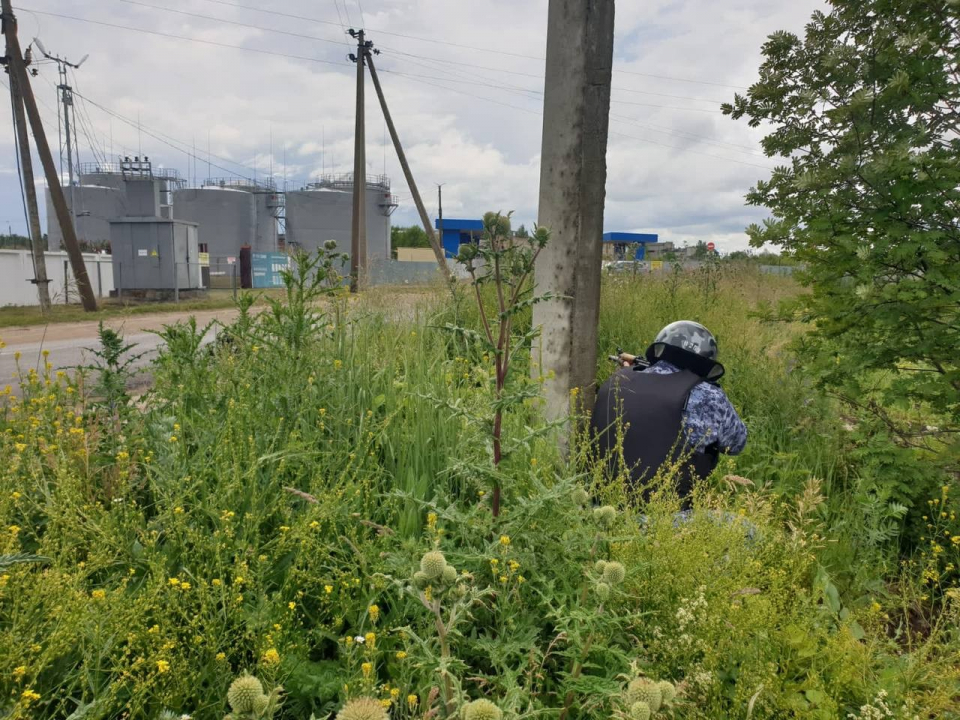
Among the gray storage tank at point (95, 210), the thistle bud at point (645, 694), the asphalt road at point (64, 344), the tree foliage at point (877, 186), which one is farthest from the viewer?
the gray storage tank at point (95, 210)

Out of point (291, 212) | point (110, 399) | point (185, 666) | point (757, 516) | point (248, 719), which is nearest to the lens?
point (248, 719)

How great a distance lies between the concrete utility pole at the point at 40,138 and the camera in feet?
51.4

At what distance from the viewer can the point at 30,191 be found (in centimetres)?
1716

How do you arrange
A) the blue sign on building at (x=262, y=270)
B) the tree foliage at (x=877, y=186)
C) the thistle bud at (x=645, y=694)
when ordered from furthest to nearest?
the blue sign on building at (x=262, y=270)
the tree foliage at (x=877, y=186)
the thistle bud at (x=645, y=694)

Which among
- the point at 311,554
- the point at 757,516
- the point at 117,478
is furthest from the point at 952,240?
the point at 117,478

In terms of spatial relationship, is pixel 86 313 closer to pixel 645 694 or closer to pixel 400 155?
pixel 400 155

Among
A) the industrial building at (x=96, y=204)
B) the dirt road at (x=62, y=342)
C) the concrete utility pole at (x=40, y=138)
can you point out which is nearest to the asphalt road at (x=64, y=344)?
the dirt road at (x=62, y=342)

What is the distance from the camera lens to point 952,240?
3197 mm

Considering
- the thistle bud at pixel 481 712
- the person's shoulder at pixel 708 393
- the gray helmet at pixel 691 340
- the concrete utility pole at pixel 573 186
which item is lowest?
the thistle bud at pixel 481 712

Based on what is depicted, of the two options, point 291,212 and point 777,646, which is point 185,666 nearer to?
point 777,646

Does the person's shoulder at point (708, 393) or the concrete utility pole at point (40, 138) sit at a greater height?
the concrete utility pole at point (40, 138)

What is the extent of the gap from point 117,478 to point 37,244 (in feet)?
60.5

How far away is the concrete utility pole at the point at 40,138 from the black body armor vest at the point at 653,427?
16.2 meters

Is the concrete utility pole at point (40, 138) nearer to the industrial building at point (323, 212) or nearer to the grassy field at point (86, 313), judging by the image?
the grassy field at point (86, 313)
